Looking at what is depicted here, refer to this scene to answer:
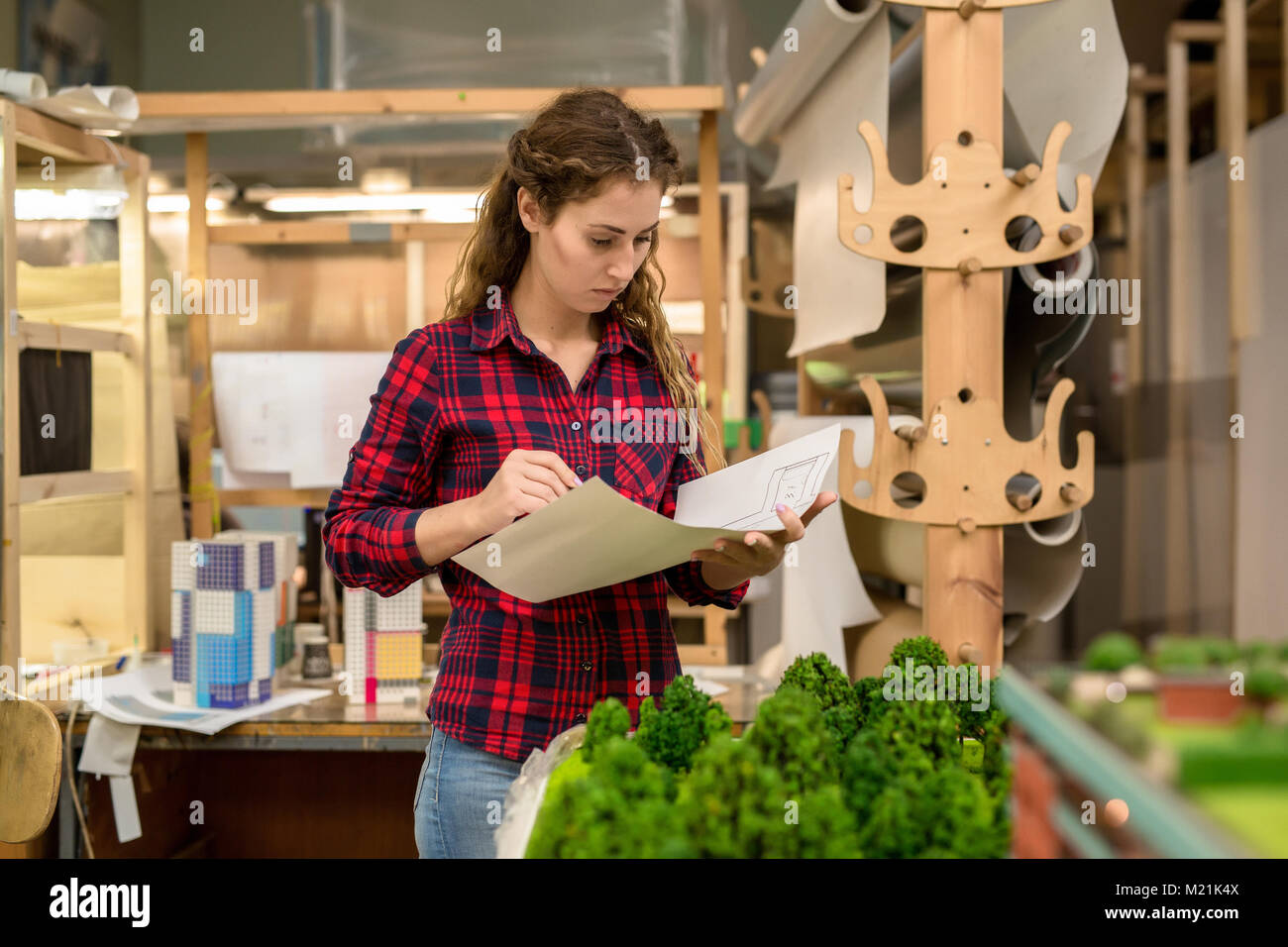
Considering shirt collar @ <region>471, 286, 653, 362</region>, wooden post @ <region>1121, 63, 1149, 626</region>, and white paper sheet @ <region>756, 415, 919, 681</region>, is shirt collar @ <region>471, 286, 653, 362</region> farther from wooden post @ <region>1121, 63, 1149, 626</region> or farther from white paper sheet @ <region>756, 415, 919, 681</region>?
wooden post @ <region>1121, 63, 1149, 626</region>

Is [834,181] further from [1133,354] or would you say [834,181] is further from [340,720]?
[1133,354]

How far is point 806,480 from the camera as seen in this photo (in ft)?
3.44

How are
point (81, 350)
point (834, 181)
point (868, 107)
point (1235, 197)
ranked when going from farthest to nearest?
point (1235, 197) < point (81, 350) < point (834, 181) < point (868, 107)

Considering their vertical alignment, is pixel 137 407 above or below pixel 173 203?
below

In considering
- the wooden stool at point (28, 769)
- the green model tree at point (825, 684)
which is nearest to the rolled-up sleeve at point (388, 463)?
the green model tree at point (825, 684)

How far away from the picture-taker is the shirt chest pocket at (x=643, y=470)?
1.26 m

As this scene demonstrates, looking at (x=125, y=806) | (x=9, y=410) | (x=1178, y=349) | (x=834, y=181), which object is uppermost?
(x=834, y=181)

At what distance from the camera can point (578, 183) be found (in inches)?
47.3

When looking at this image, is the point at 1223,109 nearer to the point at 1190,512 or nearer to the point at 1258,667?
the point at 1190,512

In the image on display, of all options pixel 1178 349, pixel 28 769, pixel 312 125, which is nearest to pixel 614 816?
pixel 28 769

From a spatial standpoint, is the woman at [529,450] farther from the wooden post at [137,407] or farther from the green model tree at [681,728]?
the wooden post at [137,407]

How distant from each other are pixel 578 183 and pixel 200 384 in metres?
1.64

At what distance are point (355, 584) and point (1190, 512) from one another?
122 inches

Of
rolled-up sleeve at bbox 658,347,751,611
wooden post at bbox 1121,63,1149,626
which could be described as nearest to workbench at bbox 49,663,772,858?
rolled-up sleeve at bbox 658,347,751,611
